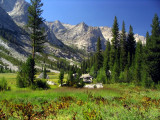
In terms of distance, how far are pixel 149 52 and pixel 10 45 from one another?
21178cm

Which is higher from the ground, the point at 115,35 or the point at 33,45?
the point at 115,35

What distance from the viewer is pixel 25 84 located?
21.2 meters

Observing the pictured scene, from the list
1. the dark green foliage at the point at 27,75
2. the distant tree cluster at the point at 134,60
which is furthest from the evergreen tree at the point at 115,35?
the dark green foliage at the point at 27,75

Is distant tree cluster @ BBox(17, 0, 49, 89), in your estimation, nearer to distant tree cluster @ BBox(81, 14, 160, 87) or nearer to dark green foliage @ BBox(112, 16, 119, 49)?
distant tree cluster @ BBox(81, 14, 160, 87)

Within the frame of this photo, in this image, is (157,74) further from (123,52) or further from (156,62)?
(123,52)

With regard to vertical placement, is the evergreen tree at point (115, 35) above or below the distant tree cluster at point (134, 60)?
above

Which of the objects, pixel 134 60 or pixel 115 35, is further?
pixel 115 35

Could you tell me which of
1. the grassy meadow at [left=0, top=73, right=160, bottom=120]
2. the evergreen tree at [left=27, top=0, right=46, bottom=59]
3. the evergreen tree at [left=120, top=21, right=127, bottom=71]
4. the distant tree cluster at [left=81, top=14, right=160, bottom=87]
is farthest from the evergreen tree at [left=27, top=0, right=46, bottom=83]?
the evergreen tree at [left=120, top=21, right=127, bottom=71]

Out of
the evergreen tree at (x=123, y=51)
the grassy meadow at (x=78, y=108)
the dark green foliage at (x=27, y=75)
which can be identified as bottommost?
the grassy meadow at (x=78, y=108)

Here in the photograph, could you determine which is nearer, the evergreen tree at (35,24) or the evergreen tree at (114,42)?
the evergreen tree at (35,24)

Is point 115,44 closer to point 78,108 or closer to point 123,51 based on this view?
point 123,51

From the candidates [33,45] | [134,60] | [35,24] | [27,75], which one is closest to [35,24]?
[35,24]

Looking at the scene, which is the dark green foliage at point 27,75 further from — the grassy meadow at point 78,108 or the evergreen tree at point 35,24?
the grassy meadow at point 78,108

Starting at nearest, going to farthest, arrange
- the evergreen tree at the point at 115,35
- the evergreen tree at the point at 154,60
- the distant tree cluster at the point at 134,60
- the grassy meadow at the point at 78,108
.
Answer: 1. the grassy meadow at the point at 78,108
2. the evergreen tree at the point at 154,60
3. the distant tree cluster at the point at 134,60
4. the evergreen tree at the point at 115,35
